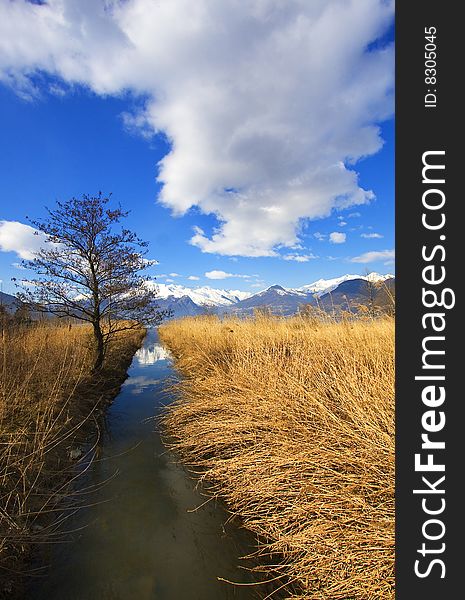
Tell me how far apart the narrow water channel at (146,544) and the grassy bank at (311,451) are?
343mm

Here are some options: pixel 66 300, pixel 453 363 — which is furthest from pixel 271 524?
pixel 66 300

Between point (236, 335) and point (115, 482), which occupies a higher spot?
point (236, 335)

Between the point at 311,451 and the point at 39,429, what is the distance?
3.26 meters

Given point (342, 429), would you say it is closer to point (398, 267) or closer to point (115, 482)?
point (398, 267)

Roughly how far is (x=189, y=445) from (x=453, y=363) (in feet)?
14.7

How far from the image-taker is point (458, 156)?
1.66 meters

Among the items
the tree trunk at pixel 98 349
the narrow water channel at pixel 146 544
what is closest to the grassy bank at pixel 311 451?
the narrow water channel at pixel 146 544

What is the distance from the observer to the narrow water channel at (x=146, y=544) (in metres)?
2.75

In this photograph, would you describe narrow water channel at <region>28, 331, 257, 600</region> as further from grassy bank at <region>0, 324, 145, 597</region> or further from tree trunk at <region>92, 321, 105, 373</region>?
tree trunk at <region>92, 321, 105, 373</region>

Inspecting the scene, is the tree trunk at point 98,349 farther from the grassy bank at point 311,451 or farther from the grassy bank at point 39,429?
the grassy bank at point 311,451

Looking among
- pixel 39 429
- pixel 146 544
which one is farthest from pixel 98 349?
pixel 146 544

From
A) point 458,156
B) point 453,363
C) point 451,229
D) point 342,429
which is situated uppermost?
point 458,156

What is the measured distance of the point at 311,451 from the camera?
3.05m

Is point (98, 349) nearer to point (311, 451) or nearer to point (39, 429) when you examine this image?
point (39, 429)
